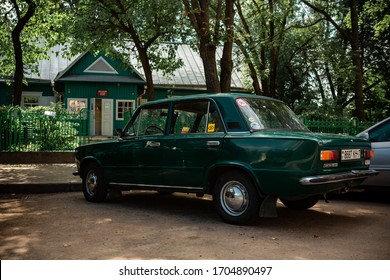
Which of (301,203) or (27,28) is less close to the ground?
(27,28)

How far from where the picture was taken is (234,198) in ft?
17.9

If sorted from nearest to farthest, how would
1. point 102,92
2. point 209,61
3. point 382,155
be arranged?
point 382,155 < point 209,61 < point 102,92

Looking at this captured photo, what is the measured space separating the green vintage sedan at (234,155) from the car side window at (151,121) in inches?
0.6

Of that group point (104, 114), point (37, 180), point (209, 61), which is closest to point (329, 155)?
point (209, 61)

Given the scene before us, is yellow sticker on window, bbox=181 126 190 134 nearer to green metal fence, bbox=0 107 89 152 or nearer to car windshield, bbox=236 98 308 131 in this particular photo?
→ car windshield, bbox=236 98 308 131

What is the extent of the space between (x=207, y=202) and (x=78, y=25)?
12756 mm

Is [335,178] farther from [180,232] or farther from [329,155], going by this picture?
[180,232]

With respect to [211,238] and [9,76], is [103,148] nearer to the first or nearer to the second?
[211,238]

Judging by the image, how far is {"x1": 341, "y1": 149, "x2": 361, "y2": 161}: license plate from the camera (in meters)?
5.29

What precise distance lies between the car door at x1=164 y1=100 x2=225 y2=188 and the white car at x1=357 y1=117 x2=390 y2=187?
3155mm

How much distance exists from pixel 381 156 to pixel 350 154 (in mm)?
2079

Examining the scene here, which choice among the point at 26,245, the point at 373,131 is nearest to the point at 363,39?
the point at 373,131

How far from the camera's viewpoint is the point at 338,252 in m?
4.25

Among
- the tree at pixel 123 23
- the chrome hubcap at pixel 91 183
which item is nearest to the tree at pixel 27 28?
the tree at pixel 123 23
